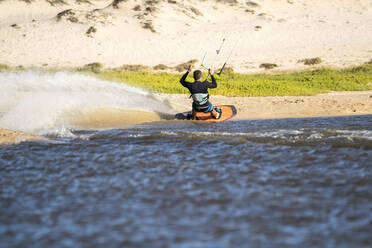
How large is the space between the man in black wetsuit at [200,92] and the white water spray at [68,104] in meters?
1.91

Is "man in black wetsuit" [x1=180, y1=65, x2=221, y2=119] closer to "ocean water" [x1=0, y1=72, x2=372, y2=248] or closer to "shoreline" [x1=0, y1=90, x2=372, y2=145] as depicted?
"ocean water" [x1=0, y1=72, x2=372, y2=248]

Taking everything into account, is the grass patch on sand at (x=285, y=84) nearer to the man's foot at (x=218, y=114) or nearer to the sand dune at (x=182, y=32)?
the sand dune at (x=182, y=32)

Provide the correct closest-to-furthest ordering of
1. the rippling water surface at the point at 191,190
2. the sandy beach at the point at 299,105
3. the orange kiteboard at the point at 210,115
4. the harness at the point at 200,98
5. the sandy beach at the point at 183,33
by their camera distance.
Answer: the rippling water surface at the point at 191,190, the harness at the point at 200,98, the orange kiteboard at the point at 210,115, the sandy beach at the point at 299,105, the sandy beach at the point at 183,33

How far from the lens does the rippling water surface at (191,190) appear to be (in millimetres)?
5387

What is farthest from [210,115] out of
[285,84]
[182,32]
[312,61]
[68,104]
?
[182,32]

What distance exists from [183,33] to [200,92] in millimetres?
33912

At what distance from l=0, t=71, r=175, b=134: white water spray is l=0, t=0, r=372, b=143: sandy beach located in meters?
16.1

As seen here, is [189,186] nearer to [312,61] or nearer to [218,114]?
[218,114]

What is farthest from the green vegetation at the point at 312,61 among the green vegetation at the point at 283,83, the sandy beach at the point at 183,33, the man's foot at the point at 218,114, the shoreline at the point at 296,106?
the man's foot at the point at 218,114

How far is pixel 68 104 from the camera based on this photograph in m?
14.8

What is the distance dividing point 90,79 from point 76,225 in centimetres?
1184

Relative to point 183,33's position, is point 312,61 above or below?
below

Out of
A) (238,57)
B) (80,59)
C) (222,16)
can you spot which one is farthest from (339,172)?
(222,16)

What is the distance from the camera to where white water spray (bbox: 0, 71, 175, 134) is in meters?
13.7
